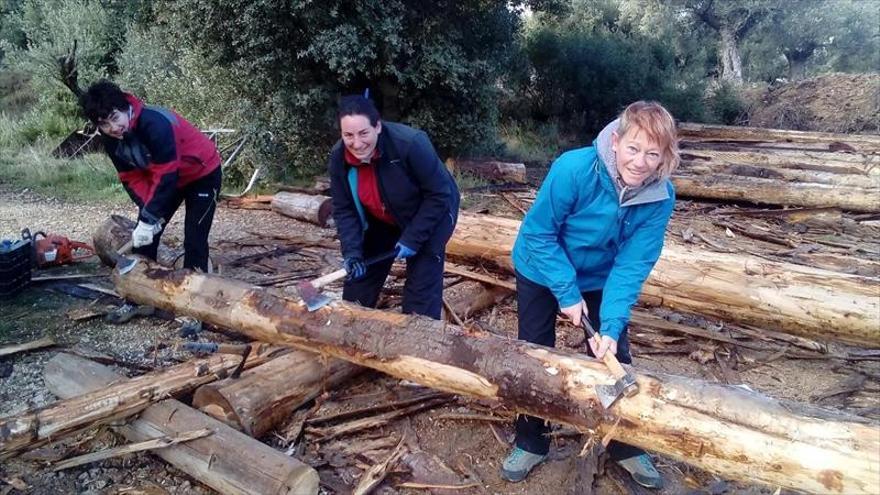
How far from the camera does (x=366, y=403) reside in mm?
4238

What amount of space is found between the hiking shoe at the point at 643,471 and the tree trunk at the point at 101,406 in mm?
2471

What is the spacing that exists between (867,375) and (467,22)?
867 centimetres

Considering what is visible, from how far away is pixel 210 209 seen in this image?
17.9 ft

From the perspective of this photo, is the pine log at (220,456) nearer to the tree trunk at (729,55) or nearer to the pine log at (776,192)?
the pine log at (776,192)

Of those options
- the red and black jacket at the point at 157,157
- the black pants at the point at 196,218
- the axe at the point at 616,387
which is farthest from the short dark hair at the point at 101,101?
the axe at the point at 616,387

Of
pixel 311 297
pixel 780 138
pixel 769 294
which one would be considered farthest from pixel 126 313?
pixel 780 138

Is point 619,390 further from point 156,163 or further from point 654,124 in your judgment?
point 156,163

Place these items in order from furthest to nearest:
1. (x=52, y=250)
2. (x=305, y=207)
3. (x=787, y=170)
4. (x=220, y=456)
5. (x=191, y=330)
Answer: (x=787, y=170) → (x=305, y=207) → (x=52, y=250) → (x=191, y=330) → (x=220, y=456)

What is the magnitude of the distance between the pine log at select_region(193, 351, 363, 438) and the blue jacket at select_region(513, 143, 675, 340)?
1749 mm

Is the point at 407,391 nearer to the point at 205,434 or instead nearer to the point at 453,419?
the point at 453,419

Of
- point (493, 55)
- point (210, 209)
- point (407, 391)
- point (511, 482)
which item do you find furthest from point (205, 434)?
point (493, 55)

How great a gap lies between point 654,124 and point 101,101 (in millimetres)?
3682

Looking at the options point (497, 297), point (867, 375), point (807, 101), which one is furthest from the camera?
point (807, 101)

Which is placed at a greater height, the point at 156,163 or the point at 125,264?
the point at 156,163
